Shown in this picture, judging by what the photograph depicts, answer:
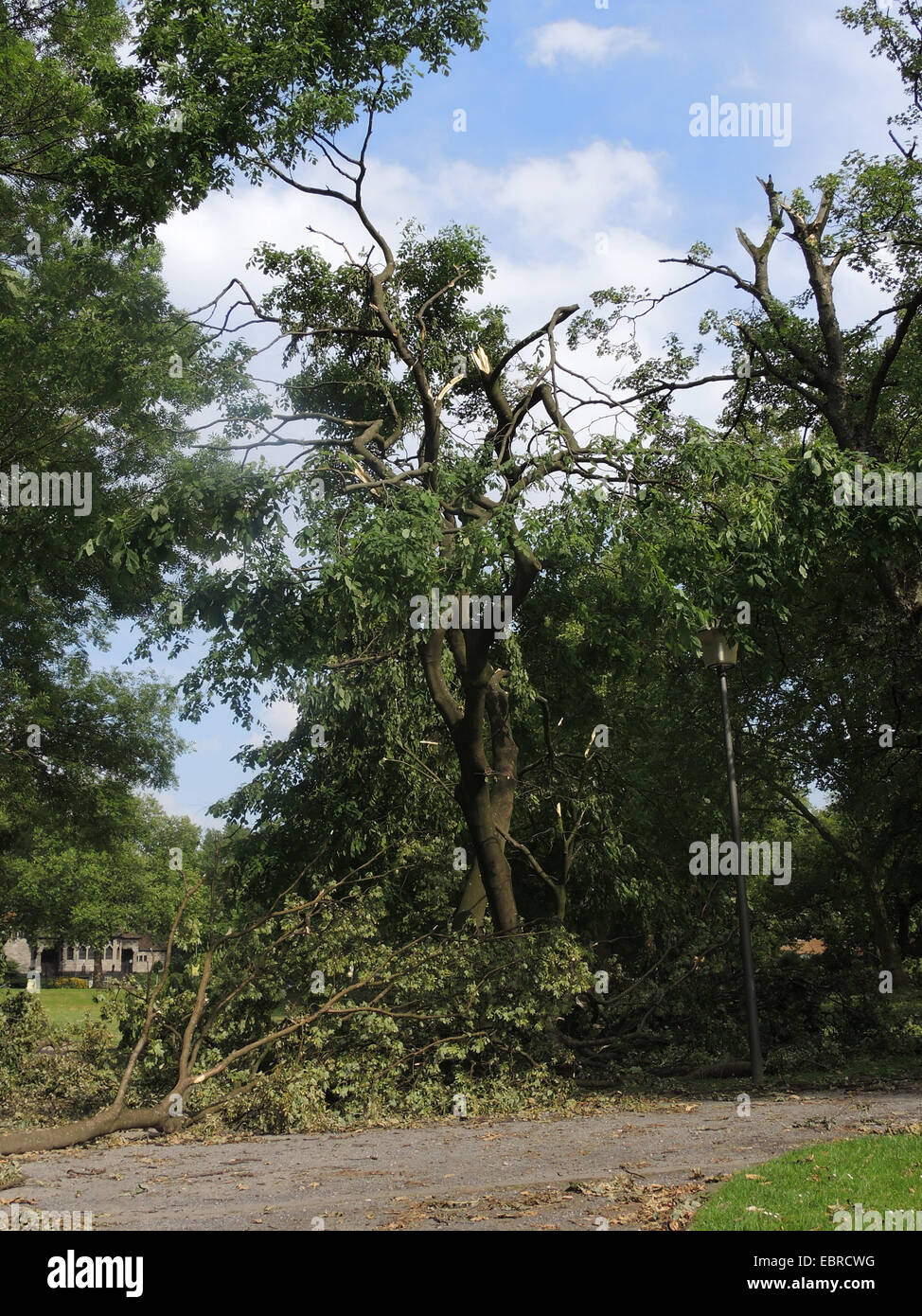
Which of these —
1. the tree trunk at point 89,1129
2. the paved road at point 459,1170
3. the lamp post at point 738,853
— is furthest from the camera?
the lamp post at point 738,853

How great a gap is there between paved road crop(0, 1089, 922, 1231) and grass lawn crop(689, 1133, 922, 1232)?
239 millimetres

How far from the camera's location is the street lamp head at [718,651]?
1308cm

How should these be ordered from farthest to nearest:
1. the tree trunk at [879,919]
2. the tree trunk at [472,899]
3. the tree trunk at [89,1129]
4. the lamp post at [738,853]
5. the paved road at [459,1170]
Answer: the tree trunk at [879,919]
the tree trunk at [472,899]
the lamp post at [738,853]
the tree trunk at [89,1129]
the paved road at [459,1170]

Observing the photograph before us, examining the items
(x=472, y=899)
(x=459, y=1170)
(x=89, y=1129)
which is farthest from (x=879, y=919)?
(x=89, y=1129)

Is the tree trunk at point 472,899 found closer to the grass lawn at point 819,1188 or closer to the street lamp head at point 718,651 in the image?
the street lamp head at point 718,651

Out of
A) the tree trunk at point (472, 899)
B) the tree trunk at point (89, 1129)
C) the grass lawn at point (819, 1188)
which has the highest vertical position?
the tree trunk at point (472, 899)

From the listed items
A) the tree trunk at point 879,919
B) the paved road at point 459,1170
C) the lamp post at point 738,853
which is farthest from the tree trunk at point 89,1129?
the tree trunk at point 879,919

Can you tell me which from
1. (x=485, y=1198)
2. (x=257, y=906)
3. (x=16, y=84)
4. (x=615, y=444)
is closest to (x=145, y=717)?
(x=257, y=906)

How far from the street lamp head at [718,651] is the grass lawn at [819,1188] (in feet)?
20.3

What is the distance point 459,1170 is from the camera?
793 cm

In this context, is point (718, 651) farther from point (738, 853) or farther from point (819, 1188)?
point (819, 1188)

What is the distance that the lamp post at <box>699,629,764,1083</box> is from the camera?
39.7ft

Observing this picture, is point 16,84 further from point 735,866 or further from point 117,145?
point 735,866

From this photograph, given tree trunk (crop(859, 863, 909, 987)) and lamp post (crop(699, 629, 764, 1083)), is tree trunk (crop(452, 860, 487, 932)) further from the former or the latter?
tree trunk (crop(859, 863, 909, 987))
